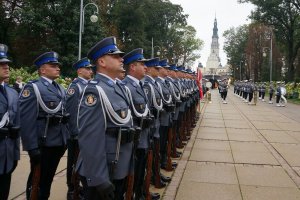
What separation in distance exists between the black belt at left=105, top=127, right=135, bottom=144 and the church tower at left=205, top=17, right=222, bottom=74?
503 feet

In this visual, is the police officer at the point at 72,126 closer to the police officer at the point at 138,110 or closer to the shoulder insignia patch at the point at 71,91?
the shoulder insignia patch at the point at 71,91

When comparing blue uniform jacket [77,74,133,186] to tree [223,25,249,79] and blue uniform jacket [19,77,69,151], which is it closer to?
blue uniform jacket [19,77,69,151]

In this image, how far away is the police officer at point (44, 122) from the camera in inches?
184

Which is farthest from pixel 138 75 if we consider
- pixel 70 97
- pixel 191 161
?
pixel 191 161

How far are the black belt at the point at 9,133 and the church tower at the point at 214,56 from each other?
15291 cm

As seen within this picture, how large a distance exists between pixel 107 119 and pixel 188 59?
9572 cm

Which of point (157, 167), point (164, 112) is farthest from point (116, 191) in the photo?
point (164, 112)

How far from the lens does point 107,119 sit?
3.54 metres

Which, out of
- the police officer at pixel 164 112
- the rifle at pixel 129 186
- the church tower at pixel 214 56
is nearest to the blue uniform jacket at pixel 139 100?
the rifle at pixel 129 186

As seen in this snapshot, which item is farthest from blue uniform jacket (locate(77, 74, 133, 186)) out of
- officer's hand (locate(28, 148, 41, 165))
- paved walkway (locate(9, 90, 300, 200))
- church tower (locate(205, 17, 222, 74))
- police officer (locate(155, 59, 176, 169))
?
church tower (locate(205, 17, 222, 74))

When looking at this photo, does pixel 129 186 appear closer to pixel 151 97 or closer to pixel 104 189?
pixel 104 189

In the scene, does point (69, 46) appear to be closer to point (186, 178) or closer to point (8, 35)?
point (8, 35)

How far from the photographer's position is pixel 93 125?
11.1 feet

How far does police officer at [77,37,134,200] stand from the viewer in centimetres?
334
